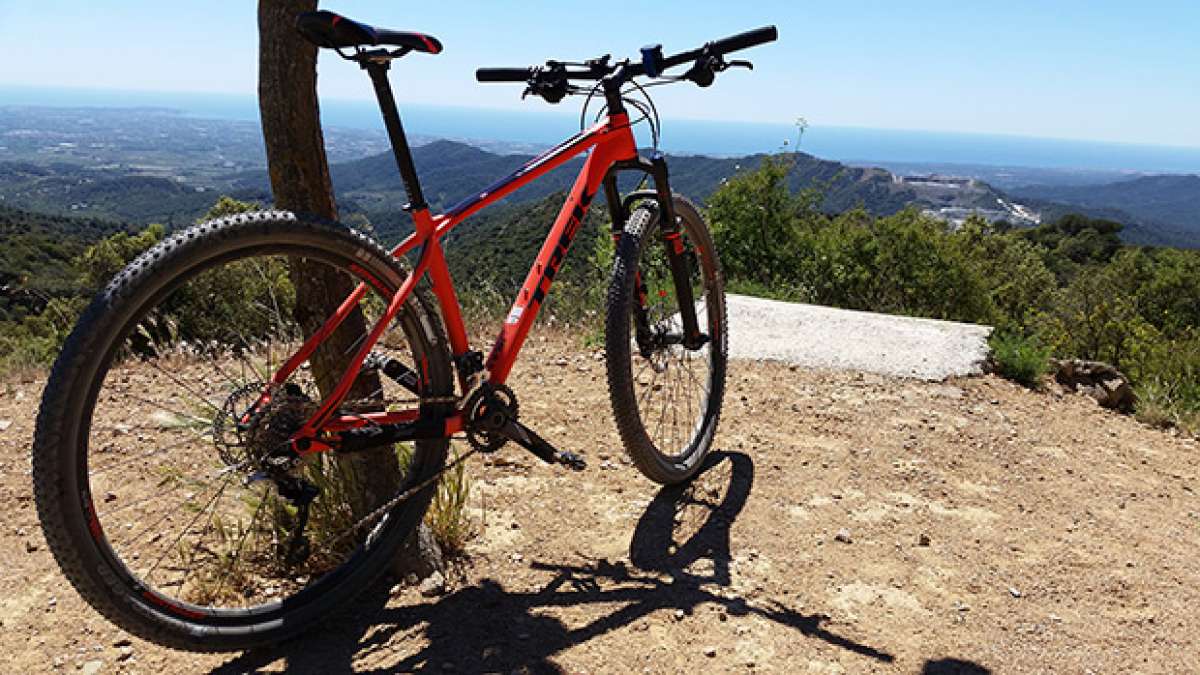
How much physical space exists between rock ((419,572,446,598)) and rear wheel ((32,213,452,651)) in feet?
0.56

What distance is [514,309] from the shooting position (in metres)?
2.72

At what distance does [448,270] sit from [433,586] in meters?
1.07

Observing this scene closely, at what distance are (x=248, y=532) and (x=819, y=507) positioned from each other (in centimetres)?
236

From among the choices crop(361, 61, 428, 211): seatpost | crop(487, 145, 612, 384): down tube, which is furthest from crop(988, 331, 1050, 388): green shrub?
crop(361, 61, 428, 211): seatpost

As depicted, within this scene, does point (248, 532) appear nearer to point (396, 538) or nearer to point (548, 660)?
point (396, 538)

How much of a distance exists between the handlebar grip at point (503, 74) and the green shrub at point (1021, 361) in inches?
163

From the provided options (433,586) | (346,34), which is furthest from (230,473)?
(346,34)

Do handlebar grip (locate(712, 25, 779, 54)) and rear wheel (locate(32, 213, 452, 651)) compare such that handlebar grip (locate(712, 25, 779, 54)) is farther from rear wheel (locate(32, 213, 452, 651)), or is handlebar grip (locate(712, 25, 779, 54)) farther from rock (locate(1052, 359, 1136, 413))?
rock (locate(1052, 359, 1136, 413))

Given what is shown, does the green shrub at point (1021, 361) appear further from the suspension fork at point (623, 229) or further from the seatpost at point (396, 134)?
the seatpost at point (396, 134)

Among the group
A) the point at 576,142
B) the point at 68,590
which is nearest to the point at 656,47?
the point at 576,142

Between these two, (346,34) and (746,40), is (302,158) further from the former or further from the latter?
(746,40)

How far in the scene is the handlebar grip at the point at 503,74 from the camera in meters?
2.93

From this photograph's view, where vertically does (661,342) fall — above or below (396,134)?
below

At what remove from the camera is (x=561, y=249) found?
283 centimetres
